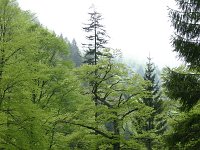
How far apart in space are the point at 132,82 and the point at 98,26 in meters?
11.6

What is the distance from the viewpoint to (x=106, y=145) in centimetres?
2084

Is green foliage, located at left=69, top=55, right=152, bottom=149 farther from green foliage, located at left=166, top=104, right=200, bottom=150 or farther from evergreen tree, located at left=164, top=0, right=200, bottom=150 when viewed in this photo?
evergreen tree, located at left=164, top=0, right=200, bottom=150

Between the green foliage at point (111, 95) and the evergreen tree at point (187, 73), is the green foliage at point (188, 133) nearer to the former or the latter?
the evergreen tree at point (187, 73)

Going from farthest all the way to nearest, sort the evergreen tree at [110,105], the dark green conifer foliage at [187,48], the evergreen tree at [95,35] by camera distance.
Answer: the evergreen tree at [95,35], the evergreen tree at [110,105], the dark green conifer foliage at [187,48]

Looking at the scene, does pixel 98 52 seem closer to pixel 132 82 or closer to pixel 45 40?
pixel 45 40

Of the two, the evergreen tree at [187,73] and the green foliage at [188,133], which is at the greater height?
the evergreen tree at [187,73]

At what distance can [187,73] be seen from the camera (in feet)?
40.0

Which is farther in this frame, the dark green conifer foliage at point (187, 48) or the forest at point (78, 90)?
the forest at point (78, 90)

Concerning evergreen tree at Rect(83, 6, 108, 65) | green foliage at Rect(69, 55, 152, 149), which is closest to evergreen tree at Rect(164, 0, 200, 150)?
green foliage at Rect(69, 55, 152, 149)

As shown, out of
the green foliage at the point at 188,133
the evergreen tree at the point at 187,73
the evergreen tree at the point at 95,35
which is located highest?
the evergreen tree at the point at 95,35

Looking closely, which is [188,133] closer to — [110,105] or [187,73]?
[187,73]

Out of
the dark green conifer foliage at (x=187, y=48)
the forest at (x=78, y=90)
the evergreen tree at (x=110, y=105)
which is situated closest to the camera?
the dark green conifer foliage at (x=187, y=48)

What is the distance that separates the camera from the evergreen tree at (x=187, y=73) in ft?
39.2

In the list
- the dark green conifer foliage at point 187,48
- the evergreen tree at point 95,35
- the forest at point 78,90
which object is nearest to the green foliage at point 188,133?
the forest at point 78,90
